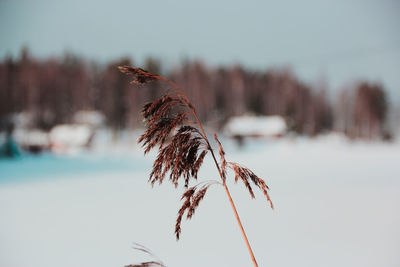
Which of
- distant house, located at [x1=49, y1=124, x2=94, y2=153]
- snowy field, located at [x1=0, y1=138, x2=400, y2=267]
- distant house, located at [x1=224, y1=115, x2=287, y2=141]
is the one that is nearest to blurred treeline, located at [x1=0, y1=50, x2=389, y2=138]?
distant house, located at [x1=224, y1=115, x2=287, y2=141]

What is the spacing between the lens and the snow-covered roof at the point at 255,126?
55.6 meters

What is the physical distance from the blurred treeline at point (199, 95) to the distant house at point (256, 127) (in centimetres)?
162

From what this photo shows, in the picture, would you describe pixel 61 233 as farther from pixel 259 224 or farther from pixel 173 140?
pixel 173 140

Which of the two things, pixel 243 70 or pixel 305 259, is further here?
pixel 243 70

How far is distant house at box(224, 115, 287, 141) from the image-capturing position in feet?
182

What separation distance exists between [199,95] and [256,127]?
12570 millimetres

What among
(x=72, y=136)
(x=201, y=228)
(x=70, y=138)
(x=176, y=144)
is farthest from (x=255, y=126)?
(x=176, y=144)

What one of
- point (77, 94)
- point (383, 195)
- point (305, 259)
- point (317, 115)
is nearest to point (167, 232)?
point (305, 259)

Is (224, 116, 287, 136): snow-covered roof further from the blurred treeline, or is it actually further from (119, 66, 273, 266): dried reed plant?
(119, 66, 273, 266): dried reed plant

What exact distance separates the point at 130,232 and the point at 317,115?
6426 centimetres

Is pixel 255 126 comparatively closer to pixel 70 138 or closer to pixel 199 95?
pixel 199 95

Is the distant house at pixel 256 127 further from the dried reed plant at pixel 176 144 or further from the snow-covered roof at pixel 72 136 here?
the dried reed plant at pixel 176 144

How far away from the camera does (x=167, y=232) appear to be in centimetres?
709

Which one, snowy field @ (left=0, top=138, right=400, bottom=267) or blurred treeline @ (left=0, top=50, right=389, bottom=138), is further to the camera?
blurred treeline @ (left=0, top=50, right=389, bottom=138)
